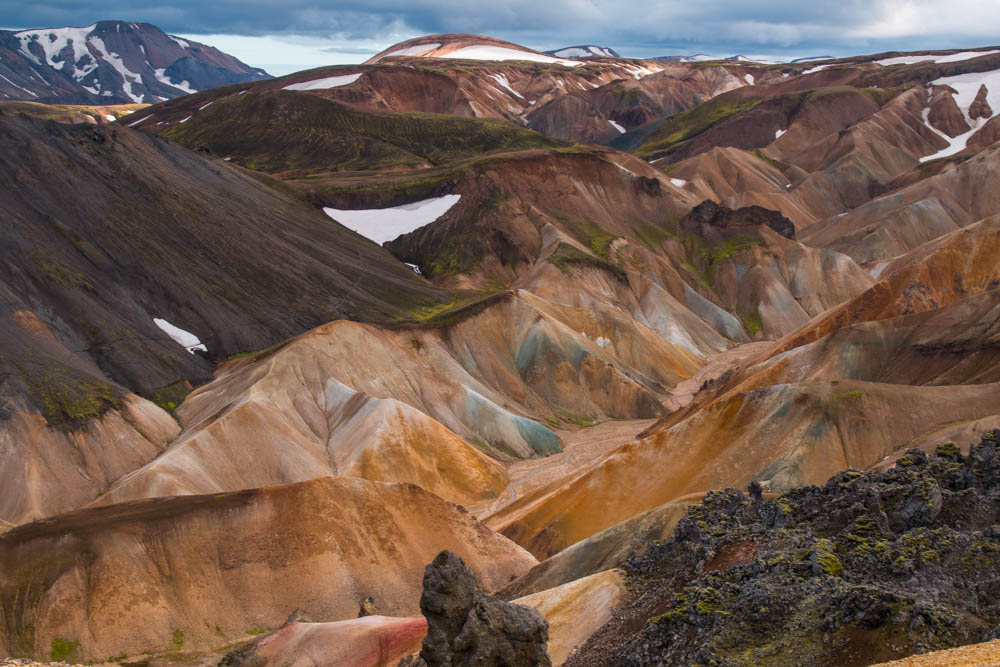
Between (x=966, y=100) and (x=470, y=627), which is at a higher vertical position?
(x=966, y=100)

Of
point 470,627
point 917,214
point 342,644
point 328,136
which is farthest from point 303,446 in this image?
point 917,214

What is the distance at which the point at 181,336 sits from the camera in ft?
236

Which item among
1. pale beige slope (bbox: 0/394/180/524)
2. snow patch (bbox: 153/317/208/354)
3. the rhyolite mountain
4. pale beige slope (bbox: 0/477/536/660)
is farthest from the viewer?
snow patch (bbox: 153/317/208/354)

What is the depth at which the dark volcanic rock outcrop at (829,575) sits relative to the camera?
19750 millimetres

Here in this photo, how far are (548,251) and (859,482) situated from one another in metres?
81.8

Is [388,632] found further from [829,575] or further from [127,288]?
[127,288]

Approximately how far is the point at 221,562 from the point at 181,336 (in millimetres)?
35241

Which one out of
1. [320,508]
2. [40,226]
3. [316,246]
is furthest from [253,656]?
[316,246]

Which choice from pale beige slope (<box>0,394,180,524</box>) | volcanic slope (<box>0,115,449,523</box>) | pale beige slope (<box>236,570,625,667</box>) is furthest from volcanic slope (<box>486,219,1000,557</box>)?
volcanic slope (<box>0,115,449,523</box>)

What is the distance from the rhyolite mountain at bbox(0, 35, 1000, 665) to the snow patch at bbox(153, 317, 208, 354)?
35 centimetres

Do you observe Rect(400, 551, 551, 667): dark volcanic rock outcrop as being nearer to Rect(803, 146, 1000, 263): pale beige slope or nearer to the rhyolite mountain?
the rhyolite mountain

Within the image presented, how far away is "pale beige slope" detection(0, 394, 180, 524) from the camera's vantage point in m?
50.1

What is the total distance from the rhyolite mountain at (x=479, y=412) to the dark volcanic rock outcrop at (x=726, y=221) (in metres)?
0.39

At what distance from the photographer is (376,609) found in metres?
39.5
